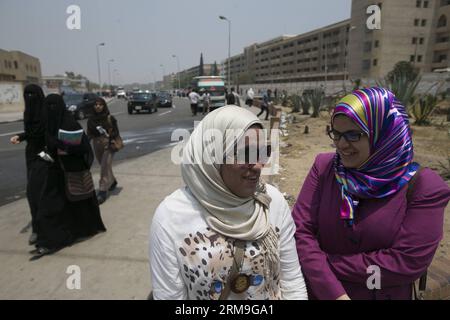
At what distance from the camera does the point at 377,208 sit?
1.38 metres

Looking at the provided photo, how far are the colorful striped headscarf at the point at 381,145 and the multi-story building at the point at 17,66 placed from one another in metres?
49.7

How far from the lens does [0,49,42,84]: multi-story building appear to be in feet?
147

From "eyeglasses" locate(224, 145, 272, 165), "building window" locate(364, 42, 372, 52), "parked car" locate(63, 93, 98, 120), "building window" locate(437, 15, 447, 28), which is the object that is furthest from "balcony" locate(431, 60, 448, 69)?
"eyeglasses" locate(224, 145, 272, 165)

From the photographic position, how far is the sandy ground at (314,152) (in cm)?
496

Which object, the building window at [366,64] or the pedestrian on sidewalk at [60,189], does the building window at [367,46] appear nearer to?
the building window at [366,64]

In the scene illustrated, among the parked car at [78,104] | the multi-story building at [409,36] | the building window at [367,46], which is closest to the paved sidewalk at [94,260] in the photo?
the parked car at [78,104]

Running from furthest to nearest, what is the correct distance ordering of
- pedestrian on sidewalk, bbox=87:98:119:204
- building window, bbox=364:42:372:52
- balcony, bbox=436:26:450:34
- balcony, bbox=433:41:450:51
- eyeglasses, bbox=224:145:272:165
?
building window, bbox=364:42:372:52 < balcony, bbox=436:26:450:34 < balcony, bbox=433:41:450:51 < pedestrian on sidewalk, bbox=87:98:119:204 < eyeglasses, bbox=224:145:272:165

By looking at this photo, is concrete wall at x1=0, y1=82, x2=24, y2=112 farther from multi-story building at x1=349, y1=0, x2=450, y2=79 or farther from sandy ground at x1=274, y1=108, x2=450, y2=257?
multi-story building at x1=349, y1=0, x2=450, y2=79

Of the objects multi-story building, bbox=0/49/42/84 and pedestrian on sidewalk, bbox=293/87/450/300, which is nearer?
pedestrian on sidewalk, bbox=293/87/450/300

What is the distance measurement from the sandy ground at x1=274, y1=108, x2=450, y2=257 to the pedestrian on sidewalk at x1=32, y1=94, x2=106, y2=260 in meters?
2.64

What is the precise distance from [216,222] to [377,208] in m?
0.72

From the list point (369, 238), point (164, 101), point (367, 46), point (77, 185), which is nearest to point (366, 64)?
point (367, 46)

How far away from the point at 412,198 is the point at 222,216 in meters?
0.82
